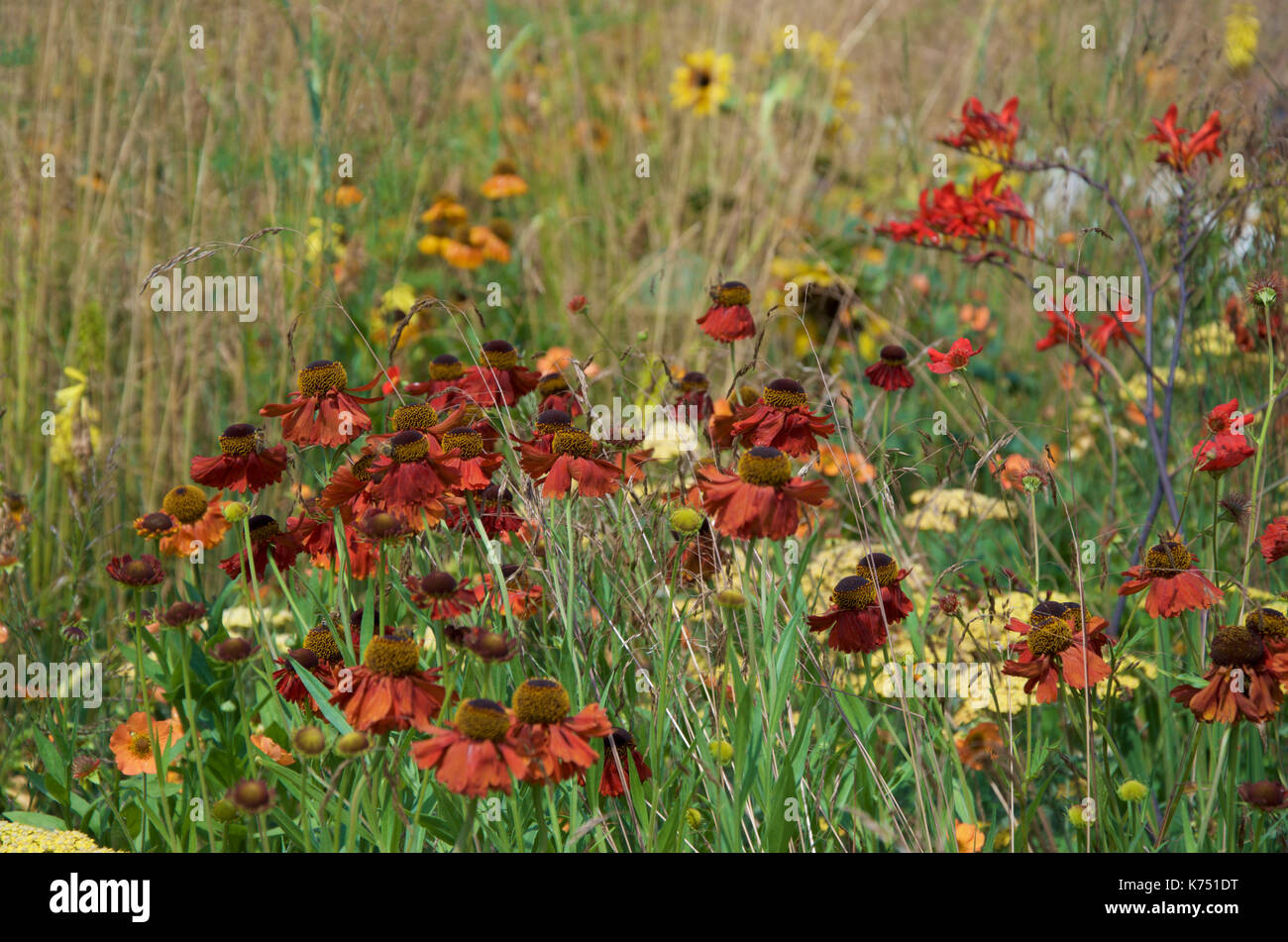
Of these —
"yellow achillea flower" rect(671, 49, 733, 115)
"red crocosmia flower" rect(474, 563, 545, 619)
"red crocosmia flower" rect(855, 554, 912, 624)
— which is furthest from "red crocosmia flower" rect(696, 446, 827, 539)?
"yellow achillea flower" rect(671, 49, 733, 115)

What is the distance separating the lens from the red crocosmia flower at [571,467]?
5.39 ft

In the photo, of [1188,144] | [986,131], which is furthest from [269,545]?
[1188,144]

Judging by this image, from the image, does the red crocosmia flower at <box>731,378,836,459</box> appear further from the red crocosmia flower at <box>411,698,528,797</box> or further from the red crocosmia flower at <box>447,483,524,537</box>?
the red crocosmia flower at <box>411,698,528,797</box>

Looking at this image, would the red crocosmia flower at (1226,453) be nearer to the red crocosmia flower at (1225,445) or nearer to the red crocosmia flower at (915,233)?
the red crocosmia flower at (1225,445)

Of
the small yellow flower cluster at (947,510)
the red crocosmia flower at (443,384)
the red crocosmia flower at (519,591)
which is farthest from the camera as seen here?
the small yellow flower cluster at (947,510)

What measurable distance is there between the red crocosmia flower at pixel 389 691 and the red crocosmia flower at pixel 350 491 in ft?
0.89

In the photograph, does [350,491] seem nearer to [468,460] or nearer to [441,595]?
[468,460]

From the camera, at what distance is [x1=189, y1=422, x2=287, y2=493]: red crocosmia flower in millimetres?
1704

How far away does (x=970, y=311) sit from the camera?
392 cm

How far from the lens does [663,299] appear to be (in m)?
3.85

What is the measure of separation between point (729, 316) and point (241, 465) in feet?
2.74

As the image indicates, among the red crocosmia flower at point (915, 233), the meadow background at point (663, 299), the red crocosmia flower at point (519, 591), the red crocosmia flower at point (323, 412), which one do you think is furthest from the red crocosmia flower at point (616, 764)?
the red crocosmia flower at point (915, 233)

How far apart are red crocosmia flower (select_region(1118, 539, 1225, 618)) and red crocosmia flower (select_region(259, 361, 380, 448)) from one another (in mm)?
1055
